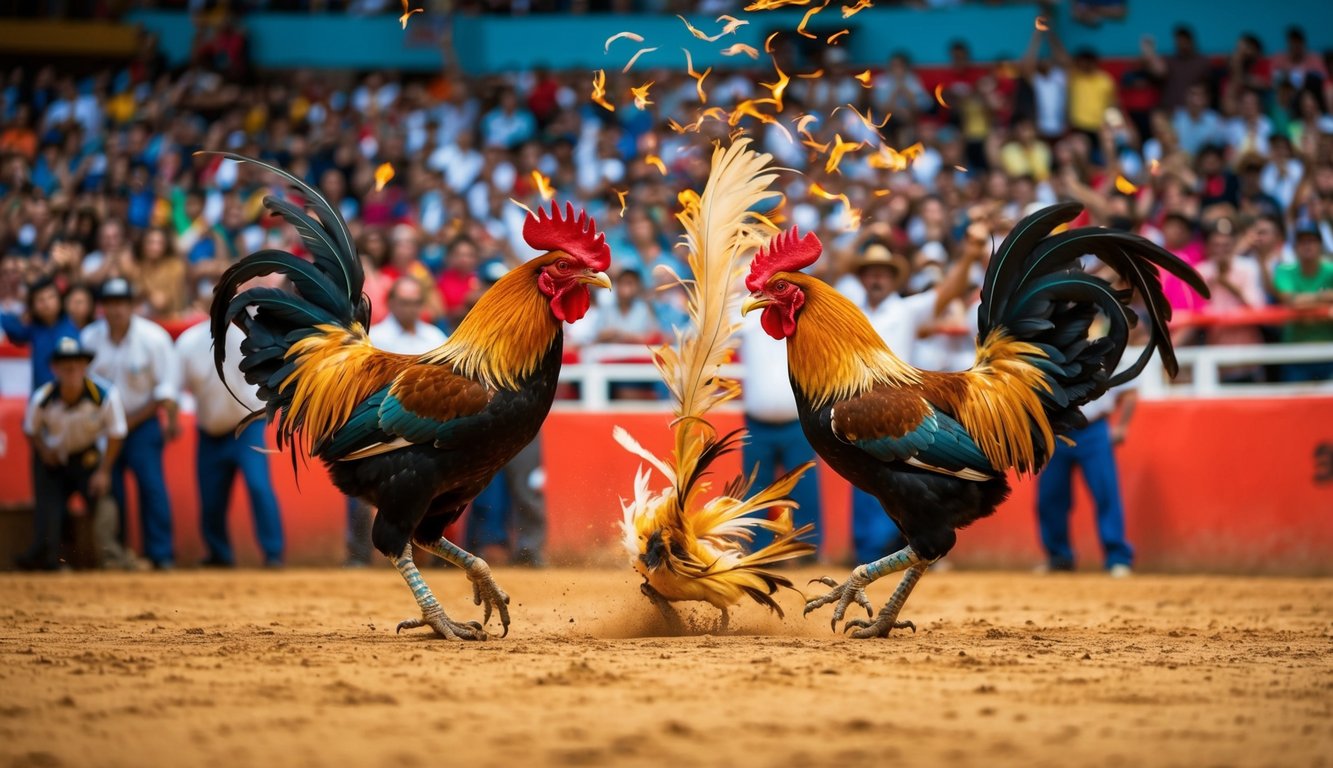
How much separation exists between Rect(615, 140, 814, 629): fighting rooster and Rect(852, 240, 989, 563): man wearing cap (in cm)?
344

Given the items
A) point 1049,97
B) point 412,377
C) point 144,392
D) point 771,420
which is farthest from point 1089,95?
point 412,377

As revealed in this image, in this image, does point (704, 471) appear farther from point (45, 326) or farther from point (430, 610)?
point (45, 326)

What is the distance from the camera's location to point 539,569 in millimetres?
11445

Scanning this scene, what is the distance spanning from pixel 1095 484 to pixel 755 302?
4.60 meters

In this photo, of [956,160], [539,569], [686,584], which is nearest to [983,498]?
[686,584]

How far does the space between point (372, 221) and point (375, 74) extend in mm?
4661

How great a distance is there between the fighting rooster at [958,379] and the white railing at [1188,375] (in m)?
3.45

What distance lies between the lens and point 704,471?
7184mm

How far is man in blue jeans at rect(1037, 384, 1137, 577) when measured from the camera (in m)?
10.6

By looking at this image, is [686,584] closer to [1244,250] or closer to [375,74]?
[1244,250]

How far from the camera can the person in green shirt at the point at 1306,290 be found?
35.6ft

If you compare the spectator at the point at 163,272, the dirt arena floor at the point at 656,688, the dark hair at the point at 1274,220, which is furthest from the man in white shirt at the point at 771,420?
the spectator at the point at 163,272

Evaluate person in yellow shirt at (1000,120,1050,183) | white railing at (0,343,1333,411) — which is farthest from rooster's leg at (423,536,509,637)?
person in yellow shirt at (1000,120,1050,183)

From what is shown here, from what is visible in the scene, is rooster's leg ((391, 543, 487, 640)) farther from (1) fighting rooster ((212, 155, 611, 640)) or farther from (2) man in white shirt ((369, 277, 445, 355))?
(2) man in white shirt ((369, 277, 445, 355))
